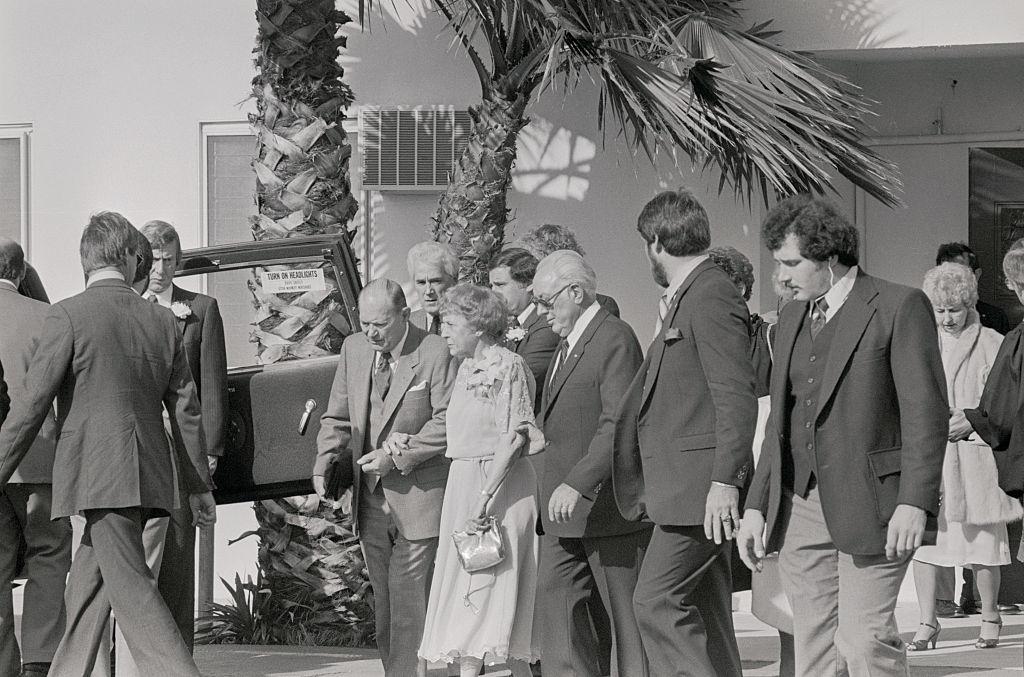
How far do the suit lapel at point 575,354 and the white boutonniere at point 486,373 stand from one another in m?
0.22

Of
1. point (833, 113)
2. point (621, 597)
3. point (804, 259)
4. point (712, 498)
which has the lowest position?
point (621, 597)

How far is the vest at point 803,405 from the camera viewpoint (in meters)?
4.93

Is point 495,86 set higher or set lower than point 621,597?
higher

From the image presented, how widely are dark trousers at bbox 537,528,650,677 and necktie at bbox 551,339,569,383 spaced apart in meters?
0.67

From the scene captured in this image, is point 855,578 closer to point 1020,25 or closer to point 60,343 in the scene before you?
point 60,343

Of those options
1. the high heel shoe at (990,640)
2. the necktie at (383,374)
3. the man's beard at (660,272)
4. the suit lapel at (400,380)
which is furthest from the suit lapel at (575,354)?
the high heel shoe at (990,640)

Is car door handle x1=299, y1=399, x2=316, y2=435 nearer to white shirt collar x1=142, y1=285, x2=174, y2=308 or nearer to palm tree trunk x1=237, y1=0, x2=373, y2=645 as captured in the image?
white shirt collar x1=142, y1=285, x2=174, y2=308

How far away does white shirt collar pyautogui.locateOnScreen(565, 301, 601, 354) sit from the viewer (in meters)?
6.13

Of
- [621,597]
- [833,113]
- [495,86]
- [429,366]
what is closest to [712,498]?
[621,597]

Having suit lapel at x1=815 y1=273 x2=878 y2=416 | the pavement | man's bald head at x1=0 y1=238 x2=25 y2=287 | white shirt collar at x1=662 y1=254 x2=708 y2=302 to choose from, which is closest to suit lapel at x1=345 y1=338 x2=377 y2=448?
the pavement

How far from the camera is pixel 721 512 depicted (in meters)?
5.09

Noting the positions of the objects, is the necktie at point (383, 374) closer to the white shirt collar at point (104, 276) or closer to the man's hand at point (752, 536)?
the white shirt collar at point (104, 276)

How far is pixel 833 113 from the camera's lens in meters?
7.94

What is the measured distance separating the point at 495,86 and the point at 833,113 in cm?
191
